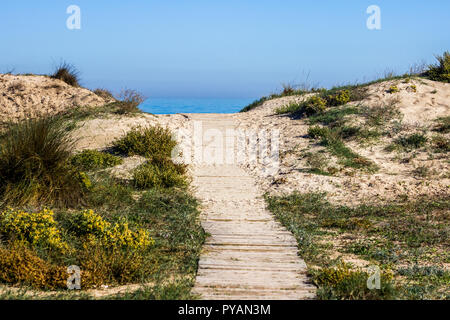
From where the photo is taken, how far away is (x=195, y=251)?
275 inches

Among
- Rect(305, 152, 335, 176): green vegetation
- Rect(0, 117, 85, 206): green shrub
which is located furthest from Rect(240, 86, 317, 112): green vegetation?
Rect(0, 117, 85, 206): green shrub

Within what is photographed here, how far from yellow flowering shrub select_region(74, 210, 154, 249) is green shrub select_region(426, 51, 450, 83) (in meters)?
16.6

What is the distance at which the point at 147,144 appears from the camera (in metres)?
13.8

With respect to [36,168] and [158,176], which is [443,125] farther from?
[36,168]

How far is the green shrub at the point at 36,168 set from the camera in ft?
27.3

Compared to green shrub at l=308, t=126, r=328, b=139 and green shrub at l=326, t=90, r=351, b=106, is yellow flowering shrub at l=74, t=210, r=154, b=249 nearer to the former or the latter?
green shrub at l=308, t=126, r=328, b=139

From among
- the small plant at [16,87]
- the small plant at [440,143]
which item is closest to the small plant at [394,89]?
the small plant at [440,143]

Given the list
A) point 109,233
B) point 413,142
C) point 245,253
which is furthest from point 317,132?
point 109,233

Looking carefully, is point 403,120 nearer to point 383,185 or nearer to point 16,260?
point 383,185

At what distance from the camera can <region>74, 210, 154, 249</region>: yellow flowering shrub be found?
6.75 m

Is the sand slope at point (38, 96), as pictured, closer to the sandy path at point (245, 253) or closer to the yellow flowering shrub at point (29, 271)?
the sandy path at point (245, 253)

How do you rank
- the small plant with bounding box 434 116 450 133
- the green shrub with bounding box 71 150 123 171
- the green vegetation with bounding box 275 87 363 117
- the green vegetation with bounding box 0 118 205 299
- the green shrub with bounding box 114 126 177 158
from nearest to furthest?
1. the green vegetation with bounding box 0 118 205 299
2. the green shrub with bounding box 71 150 123 171
3. the green shrub with bounding box 114 126 177 158
4. the small plant with bounding box 434 116 450 133
5. the green vegetation with bounding box 275 87 363 117
